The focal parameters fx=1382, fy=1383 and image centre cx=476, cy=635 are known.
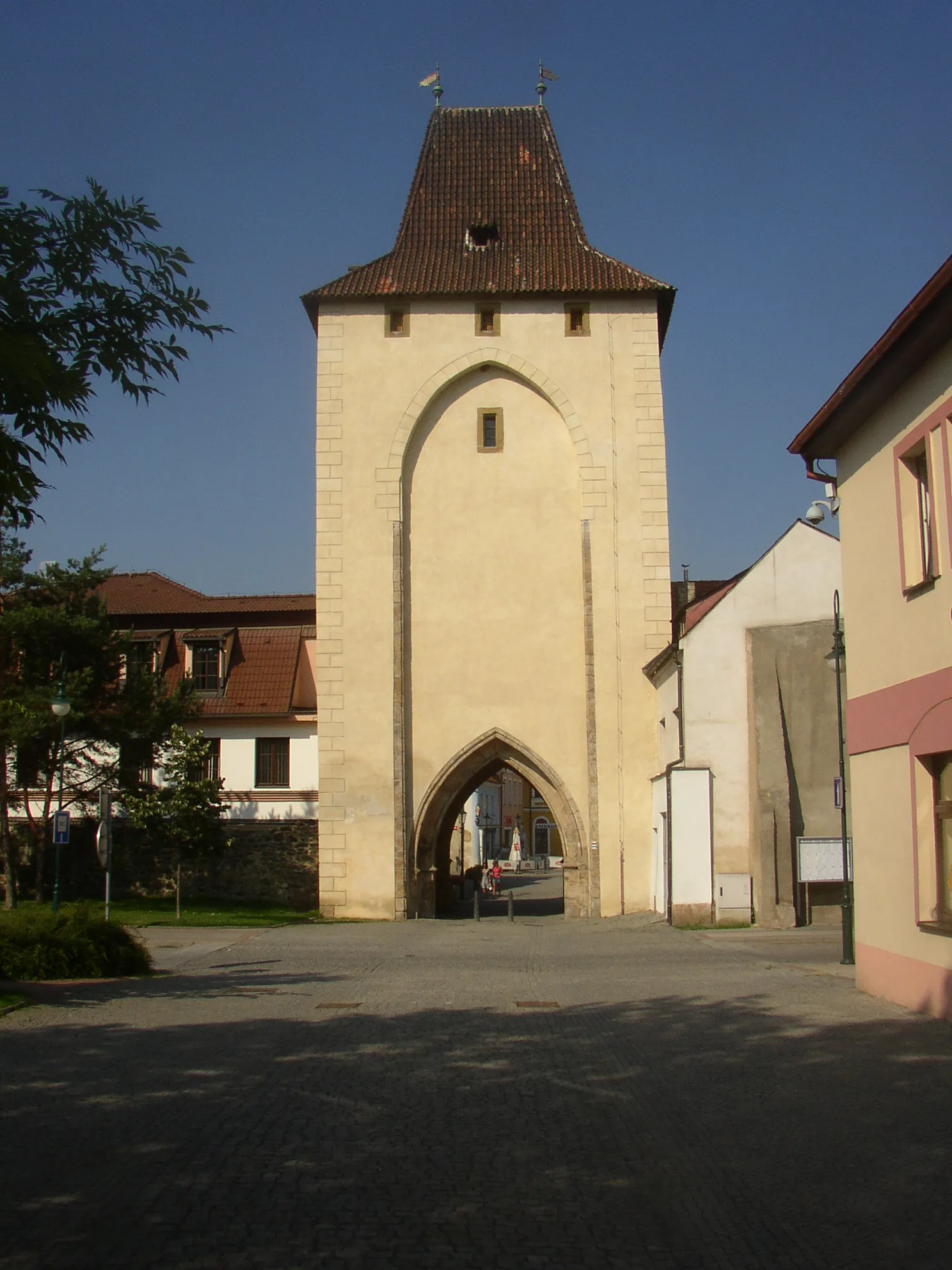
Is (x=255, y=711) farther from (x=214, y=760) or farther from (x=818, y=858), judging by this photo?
(x=818, y=858)

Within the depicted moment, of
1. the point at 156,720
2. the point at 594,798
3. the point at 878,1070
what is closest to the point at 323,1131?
the point at 878,1070

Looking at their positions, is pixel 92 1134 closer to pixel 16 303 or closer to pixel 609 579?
pixel 16 303

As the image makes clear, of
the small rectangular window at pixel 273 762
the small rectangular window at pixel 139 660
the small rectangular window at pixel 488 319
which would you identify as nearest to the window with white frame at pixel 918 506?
the small rectangular window at pixel 488 319

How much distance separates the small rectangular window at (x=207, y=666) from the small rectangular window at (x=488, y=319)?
44.1ft

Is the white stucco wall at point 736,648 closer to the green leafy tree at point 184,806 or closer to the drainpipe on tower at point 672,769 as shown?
the drainpipe on tower at point 672,769

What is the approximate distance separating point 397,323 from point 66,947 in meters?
22.0

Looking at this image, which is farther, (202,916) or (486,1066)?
(202,916)

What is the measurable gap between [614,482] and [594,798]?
24.5ft

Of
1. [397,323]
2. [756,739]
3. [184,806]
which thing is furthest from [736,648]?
[184,806]

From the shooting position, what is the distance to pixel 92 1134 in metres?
7.10

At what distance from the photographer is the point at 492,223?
116ft

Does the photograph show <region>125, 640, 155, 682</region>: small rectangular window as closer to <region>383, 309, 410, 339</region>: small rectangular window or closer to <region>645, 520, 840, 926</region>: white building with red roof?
<region>383, 309, 410, 339</region>: small rectangular window

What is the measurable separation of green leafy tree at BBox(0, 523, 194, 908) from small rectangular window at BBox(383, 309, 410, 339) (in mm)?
9389

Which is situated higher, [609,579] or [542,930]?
[609,579]
